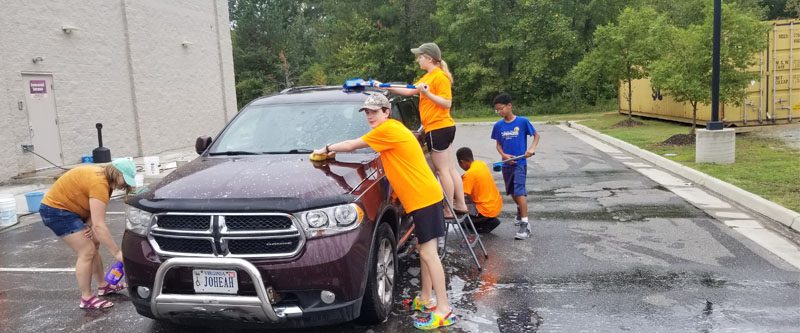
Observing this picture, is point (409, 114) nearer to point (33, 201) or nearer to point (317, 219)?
point (317, 219)

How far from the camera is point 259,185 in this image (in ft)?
12.8

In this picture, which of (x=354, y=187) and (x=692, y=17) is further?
(x=692, y=17)

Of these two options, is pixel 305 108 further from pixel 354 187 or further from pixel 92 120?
pixel 92 120

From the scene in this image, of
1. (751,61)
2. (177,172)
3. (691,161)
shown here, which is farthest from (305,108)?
(751,61)

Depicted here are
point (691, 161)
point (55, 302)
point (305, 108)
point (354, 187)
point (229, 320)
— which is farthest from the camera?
point (691, 161)

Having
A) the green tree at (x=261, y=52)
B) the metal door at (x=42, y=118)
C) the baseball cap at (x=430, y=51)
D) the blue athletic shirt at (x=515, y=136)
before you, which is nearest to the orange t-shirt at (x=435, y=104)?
the baseball cap at (x=430, y=51)

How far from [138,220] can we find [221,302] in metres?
0.90

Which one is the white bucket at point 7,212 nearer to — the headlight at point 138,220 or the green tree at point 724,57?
the headlight at point 138,220

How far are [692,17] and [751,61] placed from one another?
17854mm

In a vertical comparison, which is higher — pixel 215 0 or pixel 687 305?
pixel 215 0

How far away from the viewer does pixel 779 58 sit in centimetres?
1638

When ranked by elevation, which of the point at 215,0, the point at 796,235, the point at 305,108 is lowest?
the point at 796,235

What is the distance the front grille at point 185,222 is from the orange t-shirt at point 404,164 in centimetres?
118

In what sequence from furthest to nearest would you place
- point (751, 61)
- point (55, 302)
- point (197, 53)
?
point (197, 53) → point (751, 61) → point (55, 302)
